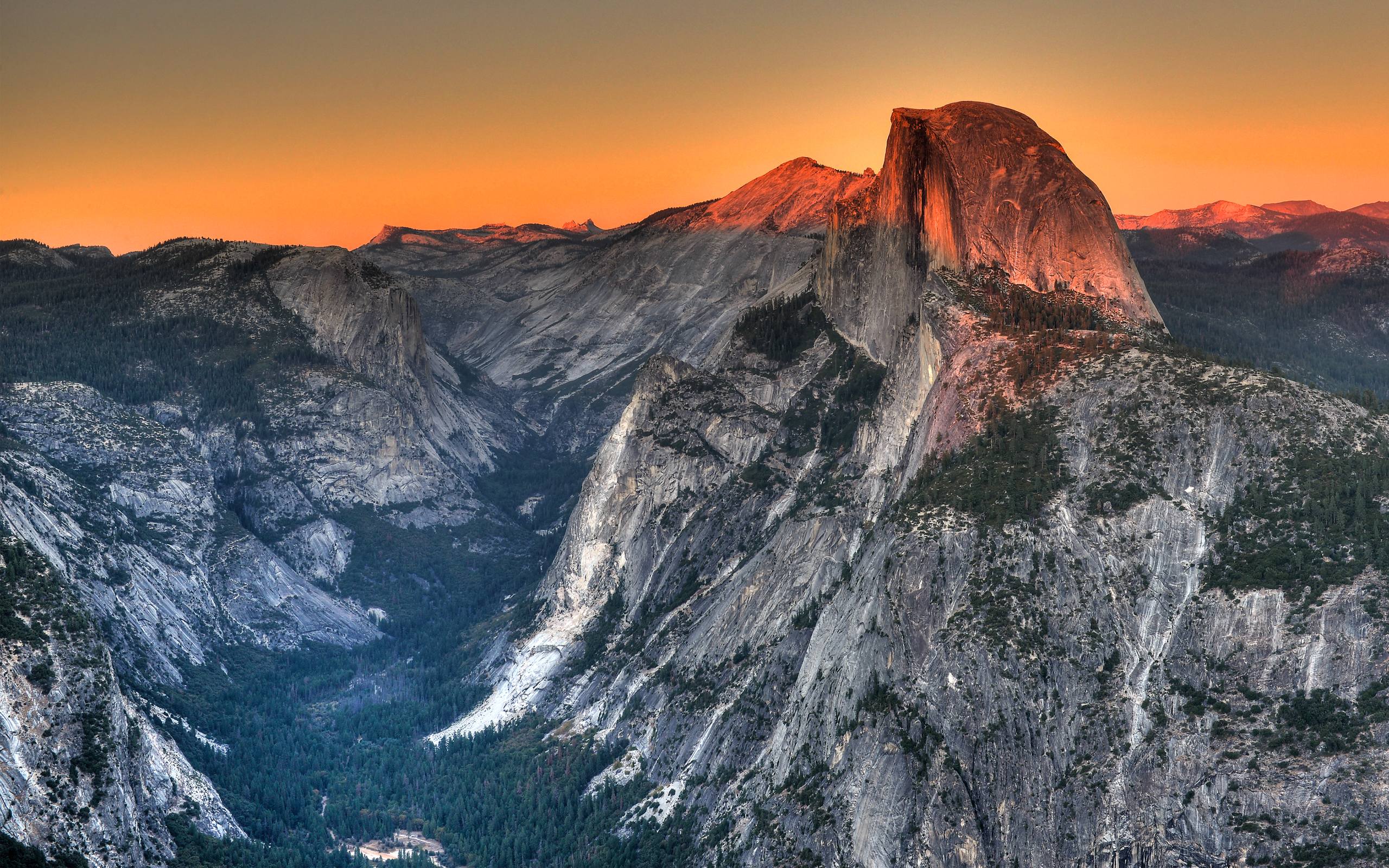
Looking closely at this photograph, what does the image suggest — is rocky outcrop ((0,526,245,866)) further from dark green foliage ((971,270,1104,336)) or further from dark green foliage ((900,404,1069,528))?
dark green foliage ((971,270,1104,336))

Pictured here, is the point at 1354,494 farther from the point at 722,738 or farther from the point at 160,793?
the point at 160,793

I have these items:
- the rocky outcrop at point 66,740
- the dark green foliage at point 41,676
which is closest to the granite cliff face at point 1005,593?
the rocky outcrop at point 66,740

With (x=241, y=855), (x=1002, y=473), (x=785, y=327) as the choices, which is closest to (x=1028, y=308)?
(x=1002, y=473)

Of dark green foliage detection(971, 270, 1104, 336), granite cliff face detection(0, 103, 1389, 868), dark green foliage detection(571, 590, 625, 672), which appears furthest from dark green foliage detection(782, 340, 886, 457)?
dark green foliage detection(571, 590, 625, 672)

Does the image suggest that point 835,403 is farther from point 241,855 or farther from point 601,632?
point 241,855

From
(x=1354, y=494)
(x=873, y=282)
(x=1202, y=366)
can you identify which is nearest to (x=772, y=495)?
(x=873, y=282)
